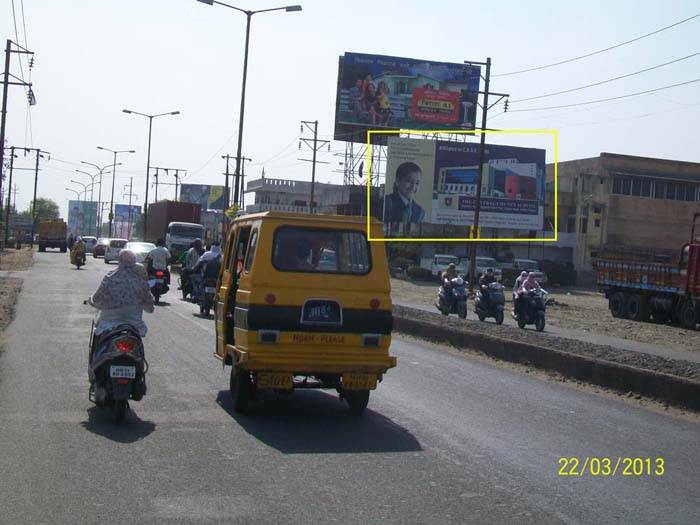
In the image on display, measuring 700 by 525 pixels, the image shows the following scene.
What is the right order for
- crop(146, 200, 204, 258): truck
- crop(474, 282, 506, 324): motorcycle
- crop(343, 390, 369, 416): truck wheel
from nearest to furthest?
crop(343, 390, 369, 416): truck wheel
crop(474, 282, 506, 324): motorcycle
crop(146, 200, 204, 258): truck

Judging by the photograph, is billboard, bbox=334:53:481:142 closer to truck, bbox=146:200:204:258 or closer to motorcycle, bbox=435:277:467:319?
truck, bbox=146:200:204:258

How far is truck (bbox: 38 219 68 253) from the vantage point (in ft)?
242

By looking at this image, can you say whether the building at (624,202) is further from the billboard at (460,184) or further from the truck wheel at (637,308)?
the truck wheel at (637,308)

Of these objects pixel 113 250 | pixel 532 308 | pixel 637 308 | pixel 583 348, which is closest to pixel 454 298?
pixel 532 308

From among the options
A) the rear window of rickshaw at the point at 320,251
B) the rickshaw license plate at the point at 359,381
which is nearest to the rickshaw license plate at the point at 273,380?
the rickshaw license plate at the point at 359,381

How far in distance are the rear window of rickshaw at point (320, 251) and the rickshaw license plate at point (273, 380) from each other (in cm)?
105

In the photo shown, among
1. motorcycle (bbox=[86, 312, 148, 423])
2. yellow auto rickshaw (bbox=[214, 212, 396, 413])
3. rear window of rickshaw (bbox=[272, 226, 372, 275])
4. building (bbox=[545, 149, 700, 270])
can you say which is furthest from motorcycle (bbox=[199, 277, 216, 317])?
building (bbox=[545, 149, 700, 270])

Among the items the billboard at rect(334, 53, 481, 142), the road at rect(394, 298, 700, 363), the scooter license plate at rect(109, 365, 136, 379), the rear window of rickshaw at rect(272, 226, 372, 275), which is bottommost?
the road at rect(394, 298, 700, 363)

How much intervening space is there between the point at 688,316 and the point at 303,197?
6349cm

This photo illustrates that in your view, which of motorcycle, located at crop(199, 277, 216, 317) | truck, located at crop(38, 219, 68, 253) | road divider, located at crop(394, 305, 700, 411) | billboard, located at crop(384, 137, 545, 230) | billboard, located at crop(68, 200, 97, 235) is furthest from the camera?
billboard, located at crop(68, 200, 97, 235)

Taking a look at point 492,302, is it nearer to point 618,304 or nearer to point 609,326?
point 609,326

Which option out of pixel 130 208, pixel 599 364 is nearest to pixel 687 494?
pixel 599 364

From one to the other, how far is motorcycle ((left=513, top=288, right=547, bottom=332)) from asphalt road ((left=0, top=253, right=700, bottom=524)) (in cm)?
1122

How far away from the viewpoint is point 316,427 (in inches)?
347
